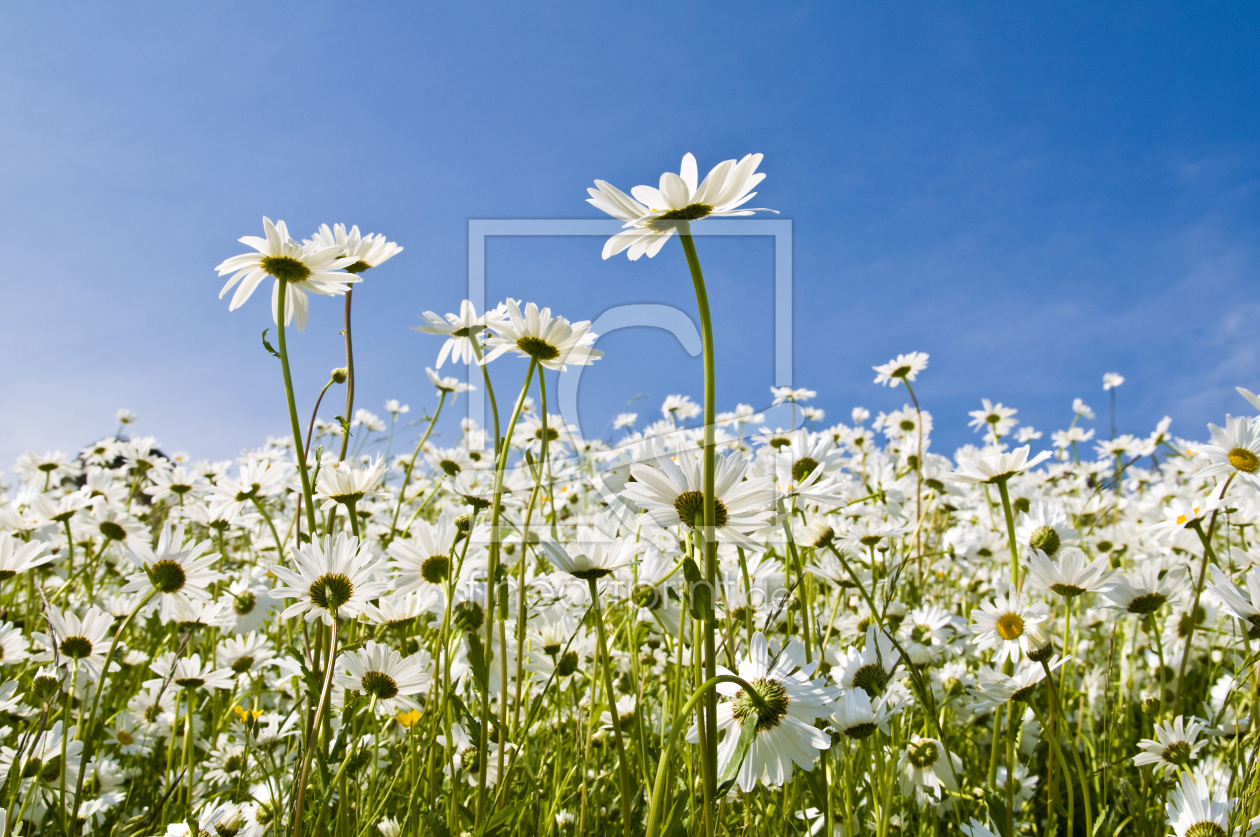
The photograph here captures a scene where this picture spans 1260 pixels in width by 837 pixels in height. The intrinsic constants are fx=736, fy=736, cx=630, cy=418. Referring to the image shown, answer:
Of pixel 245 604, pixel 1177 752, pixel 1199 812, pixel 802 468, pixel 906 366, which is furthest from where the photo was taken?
pixel 906 366

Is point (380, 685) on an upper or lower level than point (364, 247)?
lower

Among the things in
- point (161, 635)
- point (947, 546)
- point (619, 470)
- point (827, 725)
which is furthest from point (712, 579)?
point (161, 635)

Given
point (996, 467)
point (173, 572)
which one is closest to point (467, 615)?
point (173, 572)

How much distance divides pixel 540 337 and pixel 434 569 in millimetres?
444

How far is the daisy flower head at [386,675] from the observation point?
1.18 m

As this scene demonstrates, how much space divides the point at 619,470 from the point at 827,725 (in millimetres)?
544

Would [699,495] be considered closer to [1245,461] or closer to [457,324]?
[457,324]

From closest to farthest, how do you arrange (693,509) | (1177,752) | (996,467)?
(693,509) < (1177,752) < (996,467)

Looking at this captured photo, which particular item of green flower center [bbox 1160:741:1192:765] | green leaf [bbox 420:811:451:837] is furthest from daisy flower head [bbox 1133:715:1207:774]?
green leaf [bbox 420:811:451:837]

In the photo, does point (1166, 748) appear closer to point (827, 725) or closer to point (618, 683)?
point (827, 725)

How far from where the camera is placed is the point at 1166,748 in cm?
131

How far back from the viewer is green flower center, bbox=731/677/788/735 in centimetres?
83

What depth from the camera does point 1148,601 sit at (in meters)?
1.45

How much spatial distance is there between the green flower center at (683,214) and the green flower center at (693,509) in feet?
1.02
